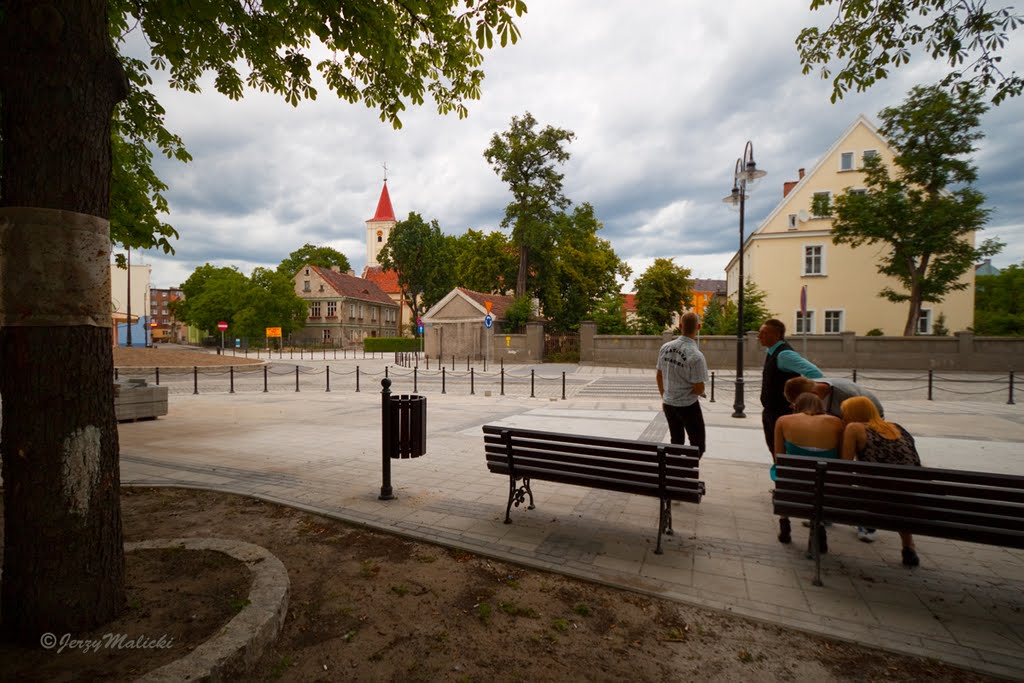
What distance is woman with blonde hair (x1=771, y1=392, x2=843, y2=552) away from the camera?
3.94 m

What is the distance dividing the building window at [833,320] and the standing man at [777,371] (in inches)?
1302

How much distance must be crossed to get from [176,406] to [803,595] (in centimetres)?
1446

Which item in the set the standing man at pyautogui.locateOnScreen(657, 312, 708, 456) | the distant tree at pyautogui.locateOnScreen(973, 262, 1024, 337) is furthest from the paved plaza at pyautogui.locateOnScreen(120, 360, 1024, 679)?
the distant tree at pyautogui.locateOnScreen(973, 262, 1024, 337)

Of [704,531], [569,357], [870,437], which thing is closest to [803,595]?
[704,531]

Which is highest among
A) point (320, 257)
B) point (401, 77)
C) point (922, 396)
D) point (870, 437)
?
point (320, 257)

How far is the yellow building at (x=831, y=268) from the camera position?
101ft

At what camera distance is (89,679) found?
2219 mm

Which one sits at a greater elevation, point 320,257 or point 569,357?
point 320,257

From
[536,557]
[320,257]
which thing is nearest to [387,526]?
[536,557]

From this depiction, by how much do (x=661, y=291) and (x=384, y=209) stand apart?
196 feet

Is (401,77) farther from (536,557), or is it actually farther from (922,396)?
(922,396)

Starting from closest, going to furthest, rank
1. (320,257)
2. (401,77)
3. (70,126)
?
1. (70,126)
2. (401,77)
3. (320,257)

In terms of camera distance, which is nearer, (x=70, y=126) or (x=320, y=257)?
(x=70, y=126)

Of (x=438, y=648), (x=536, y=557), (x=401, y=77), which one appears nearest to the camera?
(x=438, y=648)
